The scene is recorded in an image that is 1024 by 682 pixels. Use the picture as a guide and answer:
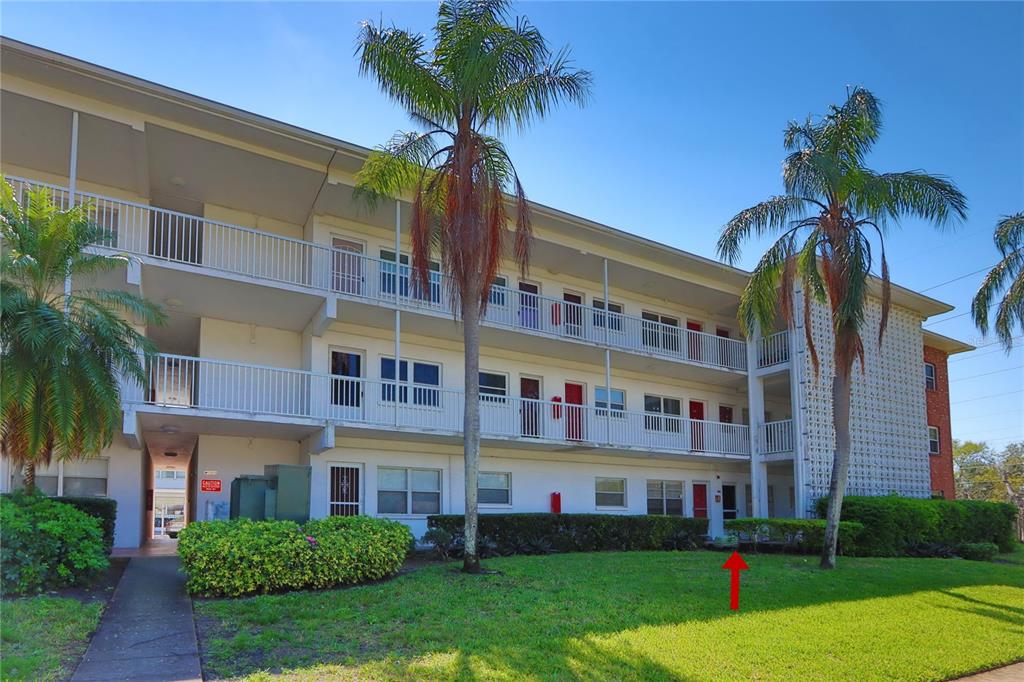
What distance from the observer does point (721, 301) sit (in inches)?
1110

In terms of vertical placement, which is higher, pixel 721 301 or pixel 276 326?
pixel 721 301

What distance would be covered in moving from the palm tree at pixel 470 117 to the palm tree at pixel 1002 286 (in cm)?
1655

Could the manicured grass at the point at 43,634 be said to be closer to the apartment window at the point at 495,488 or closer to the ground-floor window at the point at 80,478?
the ground-floor window at the point at 80,478

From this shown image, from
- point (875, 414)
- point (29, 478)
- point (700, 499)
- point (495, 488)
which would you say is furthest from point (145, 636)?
point (875, 414)

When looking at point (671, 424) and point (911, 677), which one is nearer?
point (911, 677)

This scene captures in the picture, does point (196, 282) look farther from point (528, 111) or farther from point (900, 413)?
point (900, 413)

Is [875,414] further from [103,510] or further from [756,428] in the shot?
[103,510]

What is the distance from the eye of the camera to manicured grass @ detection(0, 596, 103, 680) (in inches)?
304

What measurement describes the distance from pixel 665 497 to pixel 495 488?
22.0ft

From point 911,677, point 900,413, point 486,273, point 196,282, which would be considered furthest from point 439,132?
point 900,413

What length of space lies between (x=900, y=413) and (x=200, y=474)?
21428mm

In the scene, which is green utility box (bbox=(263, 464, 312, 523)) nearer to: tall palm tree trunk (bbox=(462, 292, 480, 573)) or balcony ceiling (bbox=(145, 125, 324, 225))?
tall palm tree trunk (bbox=(462, 292, 480, 573))

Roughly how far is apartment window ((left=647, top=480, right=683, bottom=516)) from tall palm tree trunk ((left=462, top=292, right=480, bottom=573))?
12806mm

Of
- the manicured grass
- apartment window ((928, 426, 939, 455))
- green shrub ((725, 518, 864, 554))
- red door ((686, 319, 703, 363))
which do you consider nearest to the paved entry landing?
the manicured grass
